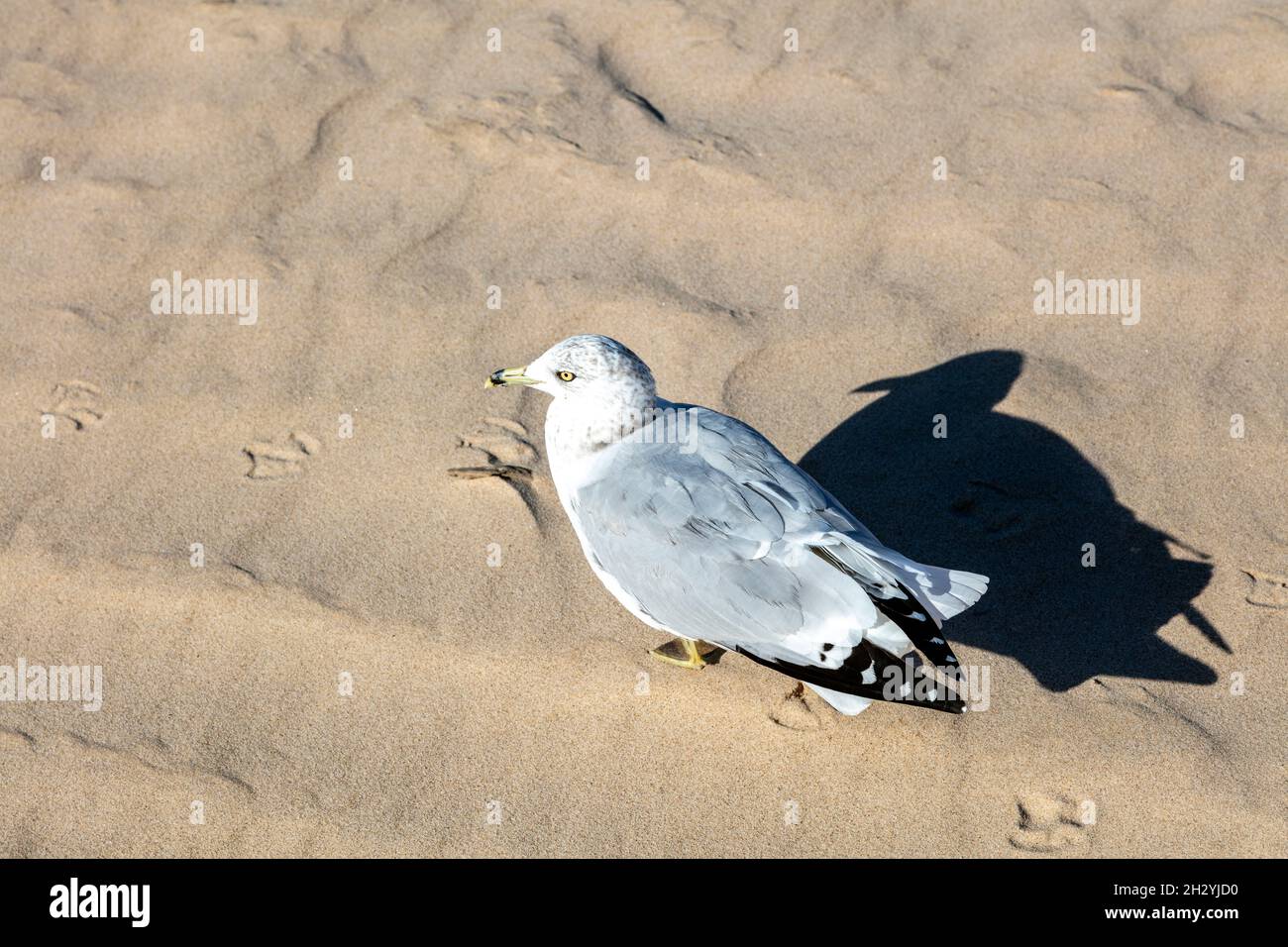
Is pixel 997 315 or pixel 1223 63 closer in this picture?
pixel 997 315

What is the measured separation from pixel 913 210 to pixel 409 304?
233cm

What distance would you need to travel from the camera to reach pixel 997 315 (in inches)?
204

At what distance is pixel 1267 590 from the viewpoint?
413cm

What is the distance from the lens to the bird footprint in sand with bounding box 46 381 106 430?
4.76 metres

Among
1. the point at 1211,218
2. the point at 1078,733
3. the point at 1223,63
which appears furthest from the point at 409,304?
the point at 1223,63

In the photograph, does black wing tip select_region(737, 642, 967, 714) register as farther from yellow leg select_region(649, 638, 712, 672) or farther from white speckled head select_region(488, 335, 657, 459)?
white speckled head select_region(488, 335, 657, 459)

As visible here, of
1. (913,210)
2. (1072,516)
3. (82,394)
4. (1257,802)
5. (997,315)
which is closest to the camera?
(1257,802)

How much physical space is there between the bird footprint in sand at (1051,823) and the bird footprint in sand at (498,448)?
83.9 inches

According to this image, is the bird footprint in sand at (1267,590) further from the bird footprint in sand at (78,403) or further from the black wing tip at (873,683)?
the bird footprint in sand at (78,403)

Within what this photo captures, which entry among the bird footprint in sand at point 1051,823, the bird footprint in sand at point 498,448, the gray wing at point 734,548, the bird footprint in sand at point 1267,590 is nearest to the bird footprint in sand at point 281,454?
the bird footprint in sand at point 498,448

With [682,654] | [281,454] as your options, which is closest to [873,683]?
[682,654]

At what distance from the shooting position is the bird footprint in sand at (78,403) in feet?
15.6

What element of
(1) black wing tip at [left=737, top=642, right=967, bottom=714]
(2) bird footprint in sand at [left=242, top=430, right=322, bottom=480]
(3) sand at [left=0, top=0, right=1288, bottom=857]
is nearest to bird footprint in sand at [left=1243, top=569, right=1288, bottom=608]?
(3) sand at [left=0, top=0, right=1288, bottom=857]

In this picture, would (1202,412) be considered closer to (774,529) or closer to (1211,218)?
(1211,218)
